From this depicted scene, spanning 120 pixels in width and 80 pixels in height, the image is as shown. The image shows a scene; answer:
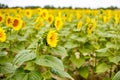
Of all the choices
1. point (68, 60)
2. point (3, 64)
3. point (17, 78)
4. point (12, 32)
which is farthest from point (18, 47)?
point (17, 78)

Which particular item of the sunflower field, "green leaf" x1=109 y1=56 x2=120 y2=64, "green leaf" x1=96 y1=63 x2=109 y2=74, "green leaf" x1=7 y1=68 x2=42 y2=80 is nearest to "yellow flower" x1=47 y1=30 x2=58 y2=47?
the sunflower field

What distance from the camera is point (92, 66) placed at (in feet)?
13.8

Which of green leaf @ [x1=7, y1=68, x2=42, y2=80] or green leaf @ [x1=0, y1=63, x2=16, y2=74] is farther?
green leaf @ [x1=0, y1=63, x2=16, y2=74]

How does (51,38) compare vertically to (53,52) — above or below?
above

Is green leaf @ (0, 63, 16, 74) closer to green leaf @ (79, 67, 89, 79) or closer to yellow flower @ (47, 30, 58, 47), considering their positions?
yellow flower @ (47, 30, 58, 47)

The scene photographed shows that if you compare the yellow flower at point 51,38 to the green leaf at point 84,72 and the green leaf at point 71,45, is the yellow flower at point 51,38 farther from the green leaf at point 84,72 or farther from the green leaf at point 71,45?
the green leaf at point 84,72

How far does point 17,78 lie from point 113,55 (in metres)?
1.50

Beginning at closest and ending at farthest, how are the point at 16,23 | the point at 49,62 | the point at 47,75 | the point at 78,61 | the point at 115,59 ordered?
the point at 49,62, the point at 47,75, the point at 115,59, the point at 16,23, the point at 78,61

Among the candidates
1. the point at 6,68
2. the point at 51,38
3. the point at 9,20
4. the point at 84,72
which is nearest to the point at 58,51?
the point at 51,38

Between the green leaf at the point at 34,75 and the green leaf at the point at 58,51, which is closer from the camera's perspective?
the green leaf at the point at 34,75

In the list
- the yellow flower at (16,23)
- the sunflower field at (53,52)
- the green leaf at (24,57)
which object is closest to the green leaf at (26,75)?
the sunflower field at (53,52)

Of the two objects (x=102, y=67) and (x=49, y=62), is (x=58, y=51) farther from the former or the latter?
(x=102, y=67)

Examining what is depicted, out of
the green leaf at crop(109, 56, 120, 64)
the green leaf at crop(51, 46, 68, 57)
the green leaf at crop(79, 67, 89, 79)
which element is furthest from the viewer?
the green leaf at crop(79, 67, 89, 79)

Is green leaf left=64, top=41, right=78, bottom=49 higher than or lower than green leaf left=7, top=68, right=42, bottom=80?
lower
